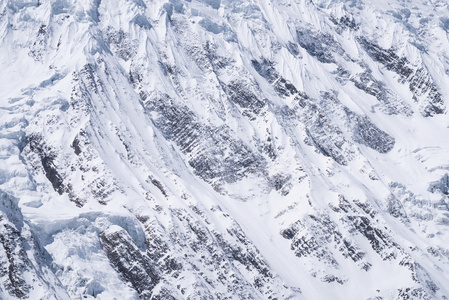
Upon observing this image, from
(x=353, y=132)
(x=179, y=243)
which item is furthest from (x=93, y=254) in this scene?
(x=353, y=132)

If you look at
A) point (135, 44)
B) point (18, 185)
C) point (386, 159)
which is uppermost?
point (135, 44)

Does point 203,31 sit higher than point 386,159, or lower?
higher

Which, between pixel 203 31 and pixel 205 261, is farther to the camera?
pixel 203 31

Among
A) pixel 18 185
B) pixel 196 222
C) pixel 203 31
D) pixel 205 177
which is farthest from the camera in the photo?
pixel 203 31

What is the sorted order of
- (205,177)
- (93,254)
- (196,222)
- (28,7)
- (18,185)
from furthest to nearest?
(28,7) < (205,177) < (196,222) < (18,185) < (93,254)

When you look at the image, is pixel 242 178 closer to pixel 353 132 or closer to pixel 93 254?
pixel 353 132

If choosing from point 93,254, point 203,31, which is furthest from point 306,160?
point 93,254

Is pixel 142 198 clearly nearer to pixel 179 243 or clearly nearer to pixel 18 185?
pixel 179 243
